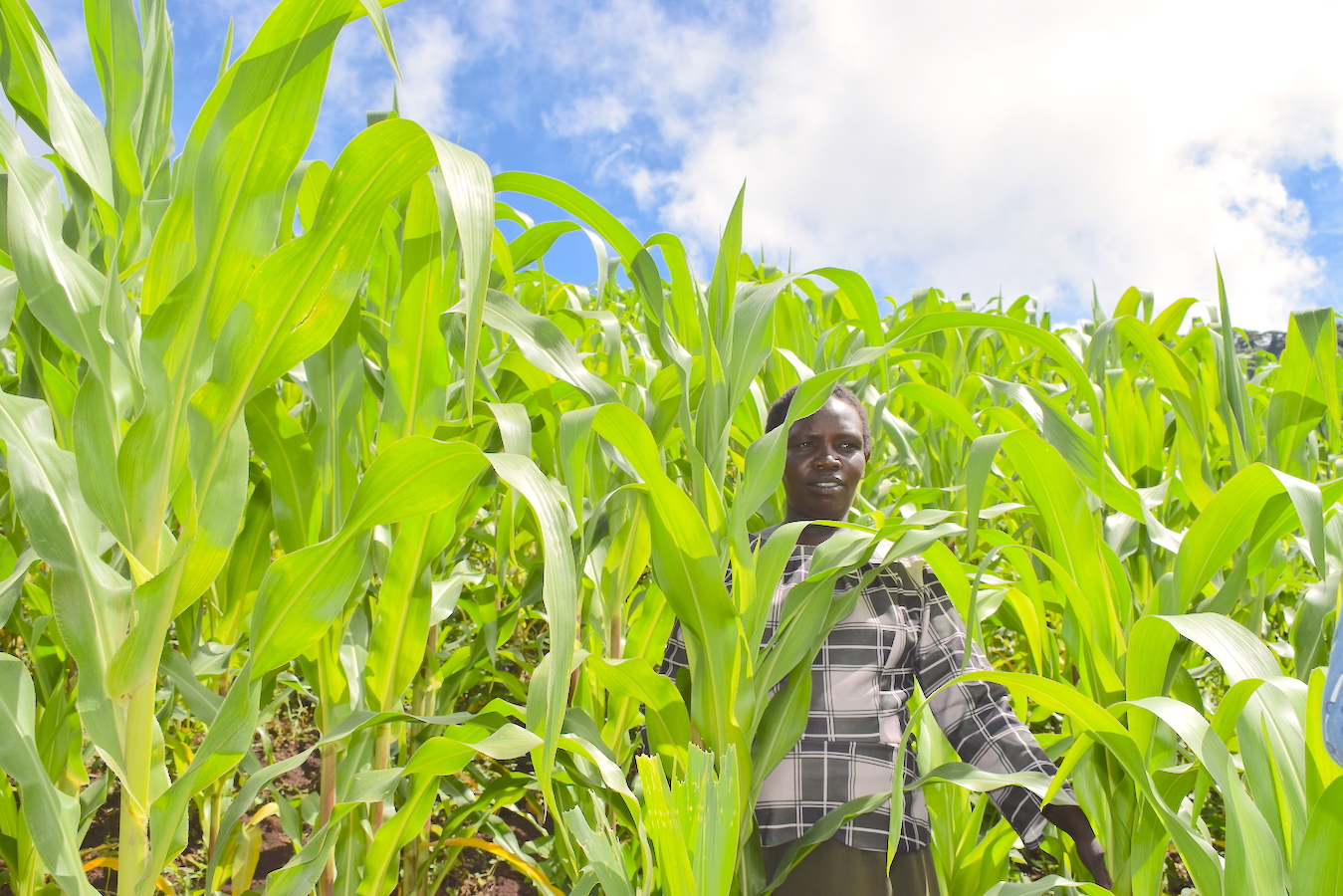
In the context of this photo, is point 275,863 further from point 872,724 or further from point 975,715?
point 975,715

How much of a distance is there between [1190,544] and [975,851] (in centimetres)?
50

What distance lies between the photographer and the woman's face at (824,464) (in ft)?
3.96

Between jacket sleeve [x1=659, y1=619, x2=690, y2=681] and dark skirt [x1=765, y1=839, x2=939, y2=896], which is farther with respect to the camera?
jacket sleeve [x1=659, y1=619, x2=690, y2=681]

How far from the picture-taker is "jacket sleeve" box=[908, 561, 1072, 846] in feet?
3.23

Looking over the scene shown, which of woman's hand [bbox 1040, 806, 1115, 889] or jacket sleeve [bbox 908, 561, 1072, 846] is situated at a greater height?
jacket sleeve [bbox 908, 561, 1072, 846]

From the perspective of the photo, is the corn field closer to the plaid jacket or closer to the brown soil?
the plaid jacket

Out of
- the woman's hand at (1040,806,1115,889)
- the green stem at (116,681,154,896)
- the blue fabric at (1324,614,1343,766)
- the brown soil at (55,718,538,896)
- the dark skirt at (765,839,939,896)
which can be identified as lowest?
the brown soil at (55,718,538,896)

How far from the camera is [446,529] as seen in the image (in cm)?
94

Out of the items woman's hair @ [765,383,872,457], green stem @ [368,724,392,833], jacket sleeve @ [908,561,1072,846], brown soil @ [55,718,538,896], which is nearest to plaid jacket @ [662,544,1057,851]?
jacket sleeve @ [908,561,1072,846]

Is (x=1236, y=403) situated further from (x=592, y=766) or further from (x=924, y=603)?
(x=592, y=766)

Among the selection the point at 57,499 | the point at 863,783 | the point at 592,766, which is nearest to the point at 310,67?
the point at 57,499

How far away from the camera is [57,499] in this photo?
0.66 meters

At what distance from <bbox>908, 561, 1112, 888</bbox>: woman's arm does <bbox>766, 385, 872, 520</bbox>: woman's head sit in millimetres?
153

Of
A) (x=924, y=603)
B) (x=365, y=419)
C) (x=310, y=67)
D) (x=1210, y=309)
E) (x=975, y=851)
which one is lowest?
(x=975, y=851)
